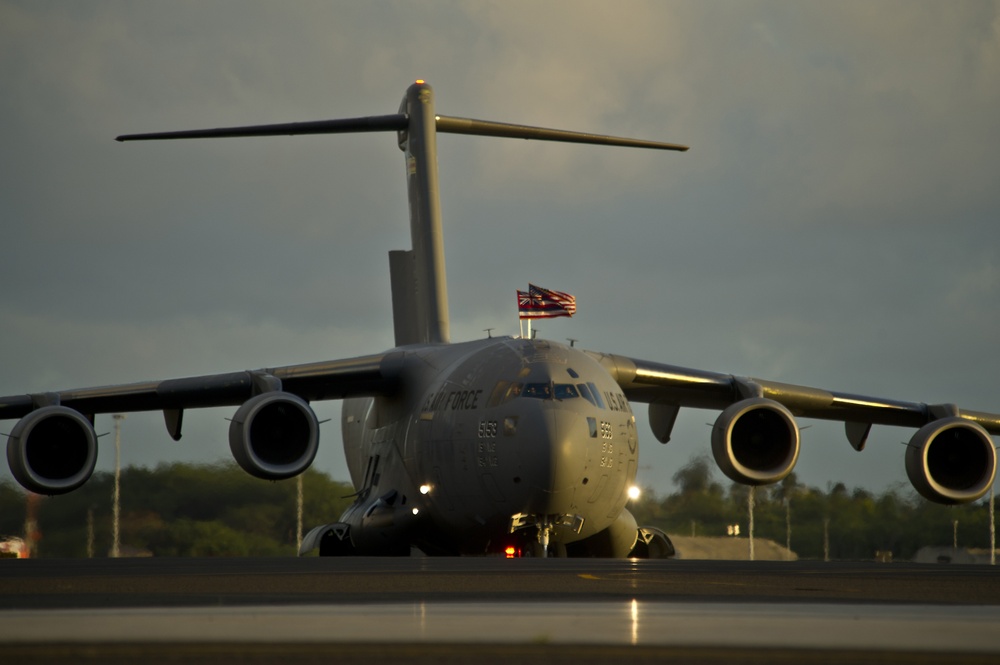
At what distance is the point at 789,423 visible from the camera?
51.1 feet

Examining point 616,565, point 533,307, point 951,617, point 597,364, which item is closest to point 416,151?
point 533,307

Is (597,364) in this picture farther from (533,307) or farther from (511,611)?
(511,611)

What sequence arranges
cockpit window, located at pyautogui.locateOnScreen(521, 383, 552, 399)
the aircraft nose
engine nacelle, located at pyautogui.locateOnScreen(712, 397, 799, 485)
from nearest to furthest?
the aircraft nose → cockpit window, located at pyautogui.locateOnScreen(521, 383, 552, 399) → engine nacelle, located at pyautogui.locateOnScreen(712, 397, 799, 485)

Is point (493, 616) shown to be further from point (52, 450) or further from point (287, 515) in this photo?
point (287, 515)

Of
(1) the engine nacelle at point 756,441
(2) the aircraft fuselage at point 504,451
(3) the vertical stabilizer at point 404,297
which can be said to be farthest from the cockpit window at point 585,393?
(3) the vertical stabilizer at point 404,297

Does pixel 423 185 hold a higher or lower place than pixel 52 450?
higher

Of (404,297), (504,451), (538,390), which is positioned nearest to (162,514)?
(404,297)

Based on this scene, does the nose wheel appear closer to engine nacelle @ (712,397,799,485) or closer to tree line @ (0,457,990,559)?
engine nacelle @ (712,397,799,485)

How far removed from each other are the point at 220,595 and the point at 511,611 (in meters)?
1.61

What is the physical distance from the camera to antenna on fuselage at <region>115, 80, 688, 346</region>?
18672 mm

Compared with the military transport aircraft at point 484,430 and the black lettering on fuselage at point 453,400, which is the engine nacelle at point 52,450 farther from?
the black lettering on fuselage at point 453,400

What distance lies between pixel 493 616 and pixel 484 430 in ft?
31.7

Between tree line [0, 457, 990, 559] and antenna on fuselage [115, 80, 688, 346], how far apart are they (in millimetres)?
2798

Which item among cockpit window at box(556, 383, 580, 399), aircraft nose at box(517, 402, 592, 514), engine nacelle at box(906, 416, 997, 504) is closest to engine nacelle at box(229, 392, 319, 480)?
aircraft nose at box(517, 402, 592, 514)
